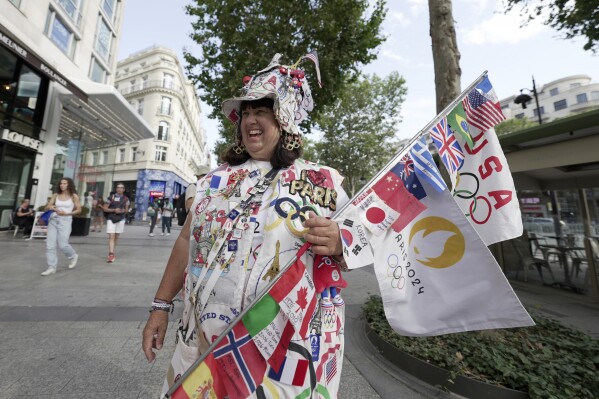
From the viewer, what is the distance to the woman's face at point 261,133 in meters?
1.54

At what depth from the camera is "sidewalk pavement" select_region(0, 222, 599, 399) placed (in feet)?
7.59

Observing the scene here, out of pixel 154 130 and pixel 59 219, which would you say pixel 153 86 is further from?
pixel 59 219

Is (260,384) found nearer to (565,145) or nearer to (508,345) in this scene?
(508,345)

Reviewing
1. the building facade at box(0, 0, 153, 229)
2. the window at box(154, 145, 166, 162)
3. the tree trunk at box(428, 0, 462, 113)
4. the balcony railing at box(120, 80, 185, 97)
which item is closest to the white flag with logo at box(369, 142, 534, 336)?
the tree trunk at box(428, 0, 462, 113)

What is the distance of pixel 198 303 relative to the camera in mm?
1301

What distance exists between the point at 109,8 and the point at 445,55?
20.7 m

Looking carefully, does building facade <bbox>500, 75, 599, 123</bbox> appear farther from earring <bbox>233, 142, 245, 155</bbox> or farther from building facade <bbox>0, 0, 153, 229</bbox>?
earring <bbox>233, 142, 245, 155</bbox>

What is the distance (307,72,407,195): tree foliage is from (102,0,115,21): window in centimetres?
1517

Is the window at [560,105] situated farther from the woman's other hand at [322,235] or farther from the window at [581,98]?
the woman's other hand at [322,235]

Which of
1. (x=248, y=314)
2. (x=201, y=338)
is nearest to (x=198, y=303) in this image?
(x=201, y=338)

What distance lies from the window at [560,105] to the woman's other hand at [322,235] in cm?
6927

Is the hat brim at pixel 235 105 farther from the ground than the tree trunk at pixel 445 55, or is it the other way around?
the tree trunk at pixel 445 55

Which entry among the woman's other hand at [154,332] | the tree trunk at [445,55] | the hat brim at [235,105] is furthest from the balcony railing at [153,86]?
the woman's other hand at [154,332]

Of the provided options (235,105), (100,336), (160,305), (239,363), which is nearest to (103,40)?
(100,336)
